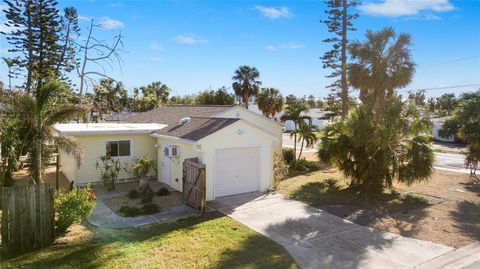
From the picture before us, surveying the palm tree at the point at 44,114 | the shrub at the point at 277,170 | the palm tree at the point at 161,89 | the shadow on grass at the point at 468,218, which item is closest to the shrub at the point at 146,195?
the palm tree at the point at 44,114

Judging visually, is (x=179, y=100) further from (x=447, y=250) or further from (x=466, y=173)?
(x=447, y=250)

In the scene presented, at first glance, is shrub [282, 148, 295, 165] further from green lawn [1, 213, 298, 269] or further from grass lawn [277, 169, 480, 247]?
green lawn [1, 213, 298, 269]

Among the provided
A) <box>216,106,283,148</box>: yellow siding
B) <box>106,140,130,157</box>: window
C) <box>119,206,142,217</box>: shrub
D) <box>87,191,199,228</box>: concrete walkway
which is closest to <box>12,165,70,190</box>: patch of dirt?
<box>106,140,130,157</box>: window

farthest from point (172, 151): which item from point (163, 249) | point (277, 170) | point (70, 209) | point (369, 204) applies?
point (369, 204)

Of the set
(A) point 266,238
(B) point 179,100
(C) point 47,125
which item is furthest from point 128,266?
(B) point 179,100

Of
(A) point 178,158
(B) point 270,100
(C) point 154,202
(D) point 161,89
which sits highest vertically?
(D) point 161,89

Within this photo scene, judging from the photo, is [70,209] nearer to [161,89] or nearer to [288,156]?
[288,156]
